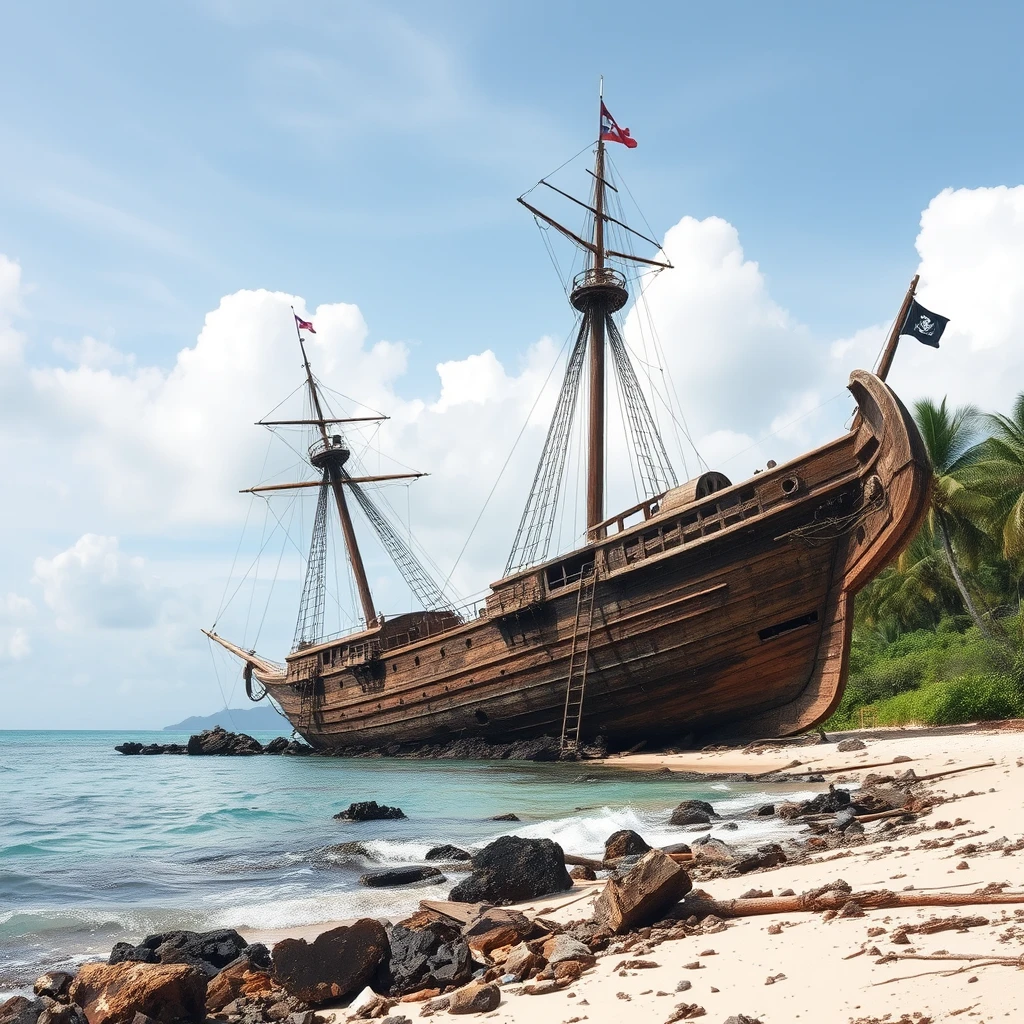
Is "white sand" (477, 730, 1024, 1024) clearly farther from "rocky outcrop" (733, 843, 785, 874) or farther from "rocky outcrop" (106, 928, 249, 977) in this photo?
"rocky outcrop" (106, 928, 249, 977)

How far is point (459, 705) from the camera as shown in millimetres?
27875

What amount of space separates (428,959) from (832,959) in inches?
111

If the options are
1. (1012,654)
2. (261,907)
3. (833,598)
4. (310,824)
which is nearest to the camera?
(261,907)

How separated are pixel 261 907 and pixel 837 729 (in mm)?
21927

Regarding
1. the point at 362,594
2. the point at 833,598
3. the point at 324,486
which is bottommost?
the point at 833,598

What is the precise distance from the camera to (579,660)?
23.7 m

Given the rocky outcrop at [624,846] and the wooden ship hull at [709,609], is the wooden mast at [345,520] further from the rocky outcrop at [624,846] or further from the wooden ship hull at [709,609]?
the rocky outcrop at [624,846]

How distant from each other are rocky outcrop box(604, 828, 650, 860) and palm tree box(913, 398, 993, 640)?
68.9 feet

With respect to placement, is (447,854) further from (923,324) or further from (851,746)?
(923,324)

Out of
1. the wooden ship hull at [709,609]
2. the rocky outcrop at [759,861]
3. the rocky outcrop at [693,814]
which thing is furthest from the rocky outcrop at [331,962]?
the wooden ship hull at [709,609]

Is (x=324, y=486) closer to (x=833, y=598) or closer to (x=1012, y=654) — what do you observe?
(x=833, y=598)

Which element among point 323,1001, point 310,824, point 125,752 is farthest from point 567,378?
point 125,752

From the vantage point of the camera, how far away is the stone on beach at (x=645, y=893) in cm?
591

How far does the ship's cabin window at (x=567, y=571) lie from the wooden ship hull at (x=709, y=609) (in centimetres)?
4
